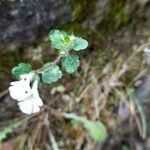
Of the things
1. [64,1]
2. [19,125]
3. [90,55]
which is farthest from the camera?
[90,55]

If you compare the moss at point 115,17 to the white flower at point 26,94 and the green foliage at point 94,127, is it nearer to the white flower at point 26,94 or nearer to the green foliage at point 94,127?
the green foliage at point 94,127

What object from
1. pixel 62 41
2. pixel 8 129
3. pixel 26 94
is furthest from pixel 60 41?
pixel 8 129

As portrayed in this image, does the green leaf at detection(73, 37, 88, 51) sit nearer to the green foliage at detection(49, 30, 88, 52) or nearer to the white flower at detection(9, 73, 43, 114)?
the green foliage at detection(49, 30, 88, 52)

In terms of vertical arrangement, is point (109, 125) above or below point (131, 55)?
below

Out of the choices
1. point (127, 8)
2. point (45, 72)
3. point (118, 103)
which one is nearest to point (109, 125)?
point (118, 103)

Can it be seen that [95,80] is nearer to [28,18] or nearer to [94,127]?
[94,127]

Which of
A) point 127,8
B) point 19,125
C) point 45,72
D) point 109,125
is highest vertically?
point 127,8

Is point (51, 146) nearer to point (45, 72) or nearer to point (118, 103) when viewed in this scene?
point (118, 103)

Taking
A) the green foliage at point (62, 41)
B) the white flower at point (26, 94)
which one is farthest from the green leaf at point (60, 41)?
the white flower at point (26, 94)
